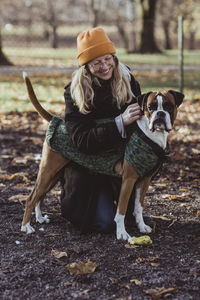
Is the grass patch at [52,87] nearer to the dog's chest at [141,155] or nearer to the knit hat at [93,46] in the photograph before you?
the knit hat at [93,46]

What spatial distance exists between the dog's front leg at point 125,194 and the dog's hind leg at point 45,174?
556 mm

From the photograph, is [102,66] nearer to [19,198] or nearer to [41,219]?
[41,219]

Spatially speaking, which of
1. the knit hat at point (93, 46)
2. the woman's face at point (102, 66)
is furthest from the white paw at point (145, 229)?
the knit hat at point (93, 46)

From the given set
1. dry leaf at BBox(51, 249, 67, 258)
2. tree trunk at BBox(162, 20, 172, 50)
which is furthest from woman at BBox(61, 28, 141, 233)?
tree trunk at BBox(162, 20, 172, 50)

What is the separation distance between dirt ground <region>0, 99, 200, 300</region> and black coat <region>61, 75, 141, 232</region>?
0.20m

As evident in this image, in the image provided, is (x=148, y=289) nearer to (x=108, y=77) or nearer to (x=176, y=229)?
(x=176, y=229)

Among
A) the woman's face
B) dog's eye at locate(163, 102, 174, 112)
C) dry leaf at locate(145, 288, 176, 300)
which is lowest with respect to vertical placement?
dry leaf at locate(145, 288, 176, 300)

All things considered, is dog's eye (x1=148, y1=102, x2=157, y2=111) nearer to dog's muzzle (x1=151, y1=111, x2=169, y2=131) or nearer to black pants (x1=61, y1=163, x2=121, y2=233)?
dog's muzzle (x1=151, y1=111, x2=169, y2=131)

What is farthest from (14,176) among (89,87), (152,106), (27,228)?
(152,106)

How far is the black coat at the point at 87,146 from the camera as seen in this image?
382cm

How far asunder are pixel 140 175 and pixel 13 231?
4.02ft

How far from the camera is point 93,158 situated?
13.0 ft

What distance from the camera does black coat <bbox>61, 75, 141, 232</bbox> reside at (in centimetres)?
382

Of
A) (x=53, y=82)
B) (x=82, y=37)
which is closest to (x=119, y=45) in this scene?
(x=53, y=82)
